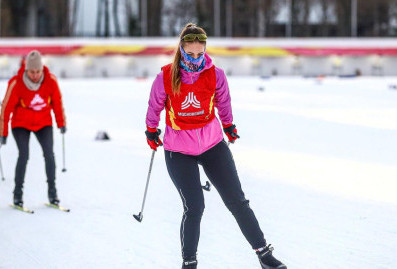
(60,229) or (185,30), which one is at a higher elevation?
(185,30)

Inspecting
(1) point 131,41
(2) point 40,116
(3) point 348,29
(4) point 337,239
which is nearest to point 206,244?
(4) point 337,239

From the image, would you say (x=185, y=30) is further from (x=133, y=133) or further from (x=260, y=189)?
(x=133, y=133)

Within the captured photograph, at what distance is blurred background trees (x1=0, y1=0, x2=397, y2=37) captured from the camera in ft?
247

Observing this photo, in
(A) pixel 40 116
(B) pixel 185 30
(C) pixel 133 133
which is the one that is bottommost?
(C) pixel 133 133

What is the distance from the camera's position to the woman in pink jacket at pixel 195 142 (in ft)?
13.4

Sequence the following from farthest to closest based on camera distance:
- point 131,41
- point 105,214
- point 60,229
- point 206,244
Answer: point 131,41
point 105,214
point 60,229
point 206,244

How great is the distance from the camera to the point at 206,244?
5.24 m

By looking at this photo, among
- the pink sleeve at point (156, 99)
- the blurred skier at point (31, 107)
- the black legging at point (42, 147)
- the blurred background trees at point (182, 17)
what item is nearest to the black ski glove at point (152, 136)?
the pink sleeve at point (156, 99)

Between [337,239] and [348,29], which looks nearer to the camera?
[337,239]

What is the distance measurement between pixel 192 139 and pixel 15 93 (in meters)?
2.86

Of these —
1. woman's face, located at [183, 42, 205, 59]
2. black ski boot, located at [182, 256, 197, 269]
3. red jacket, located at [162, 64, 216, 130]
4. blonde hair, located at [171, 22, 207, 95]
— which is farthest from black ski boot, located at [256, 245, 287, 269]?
woman's face, located at [183, 42, 205, 59]

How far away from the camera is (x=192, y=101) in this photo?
414 centimetres

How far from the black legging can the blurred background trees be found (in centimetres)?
6639

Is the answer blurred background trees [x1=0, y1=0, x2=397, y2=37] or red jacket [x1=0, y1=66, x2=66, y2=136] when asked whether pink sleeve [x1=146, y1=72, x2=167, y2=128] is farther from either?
blurred background trees [x1=0, y1=0, x2=397, y2=37]
